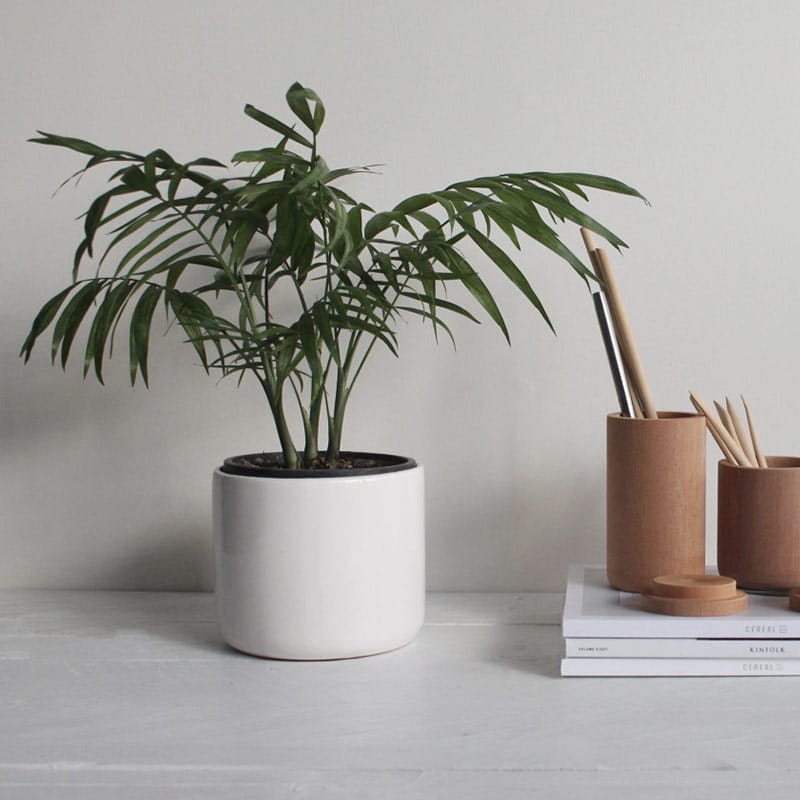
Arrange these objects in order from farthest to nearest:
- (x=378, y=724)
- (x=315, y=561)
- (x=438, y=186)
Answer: (x=438, y=186)
(x=315, y=561)
(x=378, y=724)

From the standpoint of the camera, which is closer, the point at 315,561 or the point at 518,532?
the point at 315,561

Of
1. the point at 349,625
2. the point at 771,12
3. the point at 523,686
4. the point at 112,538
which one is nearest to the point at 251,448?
the point at 112,538

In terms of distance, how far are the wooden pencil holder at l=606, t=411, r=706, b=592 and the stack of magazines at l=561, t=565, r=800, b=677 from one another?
82mm

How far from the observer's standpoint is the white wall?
2.95ft

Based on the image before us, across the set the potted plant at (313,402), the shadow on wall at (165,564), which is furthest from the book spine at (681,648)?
the shadow on wall at (165,564)

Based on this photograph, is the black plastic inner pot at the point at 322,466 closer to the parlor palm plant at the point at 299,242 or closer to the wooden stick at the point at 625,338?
the parlor palm plant at the point at 299,242

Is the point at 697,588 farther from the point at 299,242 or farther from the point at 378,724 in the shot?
the point at 299,242

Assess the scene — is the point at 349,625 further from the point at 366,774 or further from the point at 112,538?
the point at 112,538

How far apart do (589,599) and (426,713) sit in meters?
0.18

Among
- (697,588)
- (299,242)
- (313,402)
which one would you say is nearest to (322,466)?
(313,402)

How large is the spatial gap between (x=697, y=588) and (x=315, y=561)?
260 mm

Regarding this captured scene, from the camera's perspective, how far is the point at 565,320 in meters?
0.92

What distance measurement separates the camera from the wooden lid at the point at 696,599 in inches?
27.0

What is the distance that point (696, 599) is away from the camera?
27.0 inches
